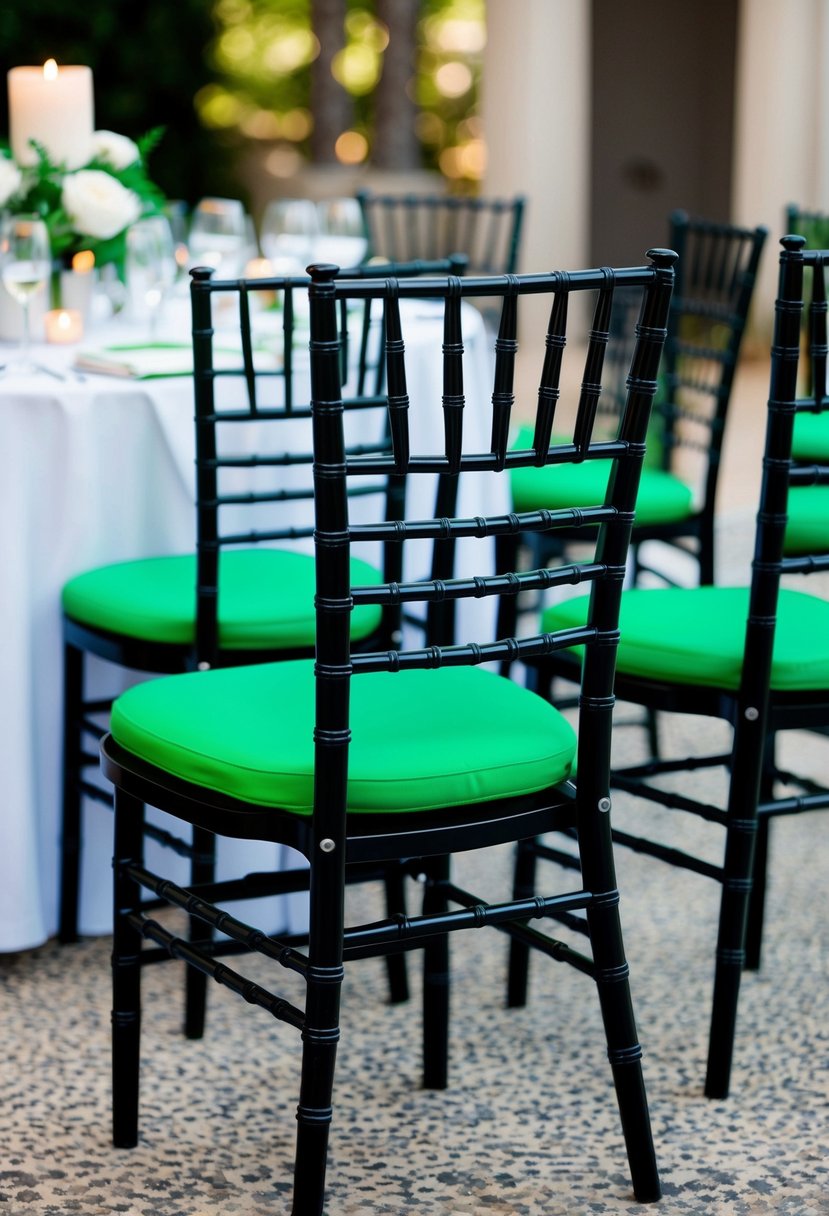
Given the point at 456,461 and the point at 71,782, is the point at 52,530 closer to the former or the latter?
the point at 71,782

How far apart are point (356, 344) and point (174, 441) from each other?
0.55 m

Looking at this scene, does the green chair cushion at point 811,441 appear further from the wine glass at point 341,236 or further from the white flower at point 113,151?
the white flower at point 113,151

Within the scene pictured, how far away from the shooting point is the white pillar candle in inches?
114

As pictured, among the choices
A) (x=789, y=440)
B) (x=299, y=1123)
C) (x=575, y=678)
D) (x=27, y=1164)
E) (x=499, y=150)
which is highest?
(x=499, y=150)

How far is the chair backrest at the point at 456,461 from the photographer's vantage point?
151 centimetres

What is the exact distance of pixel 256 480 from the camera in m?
2.55

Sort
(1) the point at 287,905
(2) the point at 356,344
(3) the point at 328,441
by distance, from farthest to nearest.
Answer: (2) the point at 356,344, (1) the point at 287,905, (3) the point at 328,441

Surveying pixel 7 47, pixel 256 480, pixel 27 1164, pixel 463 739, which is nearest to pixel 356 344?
pixel 256 480

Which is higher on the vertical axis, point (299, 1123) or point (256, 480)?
point (256, 480)

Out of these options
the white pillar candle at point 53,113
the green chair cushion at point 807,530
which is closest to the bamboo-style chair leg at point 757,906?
the green chair cushion at point 807,530

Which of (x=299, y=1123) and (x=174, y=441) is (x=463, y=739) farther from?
(x=174, y=441)

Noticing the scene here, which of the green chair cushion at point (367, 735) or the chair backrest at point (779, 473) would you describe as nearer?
the green chair cushion at point (367, 735)

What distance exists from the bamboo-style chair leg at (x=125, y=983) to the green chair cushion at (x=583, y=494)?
127cm

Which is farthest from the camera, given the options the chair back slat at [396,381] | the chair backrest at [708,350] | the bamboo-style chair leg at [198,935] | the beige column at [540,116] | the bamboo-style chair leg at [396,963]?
the beige column at [540,116]
